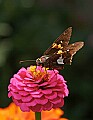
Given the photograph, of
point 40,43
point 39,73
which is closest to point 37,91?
point 39,73

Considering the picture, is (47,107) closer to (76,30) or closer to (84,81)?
(84,81)

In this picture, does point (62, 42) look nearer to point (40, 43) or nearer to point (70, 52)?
point (70, 52)

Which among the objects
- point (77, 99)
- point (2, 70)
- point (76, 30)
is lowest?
point (77, 99)

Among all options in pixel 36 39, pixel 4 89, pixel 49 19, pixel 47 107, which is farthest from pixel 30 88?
pixel 49 19

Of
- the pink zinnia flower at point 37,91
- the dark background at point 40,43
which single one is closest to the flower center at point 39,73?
the pink zinnia flower at point 37,91

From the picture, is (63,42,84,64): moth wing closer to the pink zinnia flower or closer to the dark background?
the pink zinnia flower

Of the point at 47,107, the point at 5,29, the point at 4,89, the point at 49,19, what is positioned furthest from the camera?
the point at 49,19

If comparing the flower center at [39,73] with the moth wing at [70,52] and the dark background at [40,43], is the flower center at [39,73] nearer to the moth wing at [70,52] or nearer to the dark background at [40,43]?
the moth wing at [70,52]
